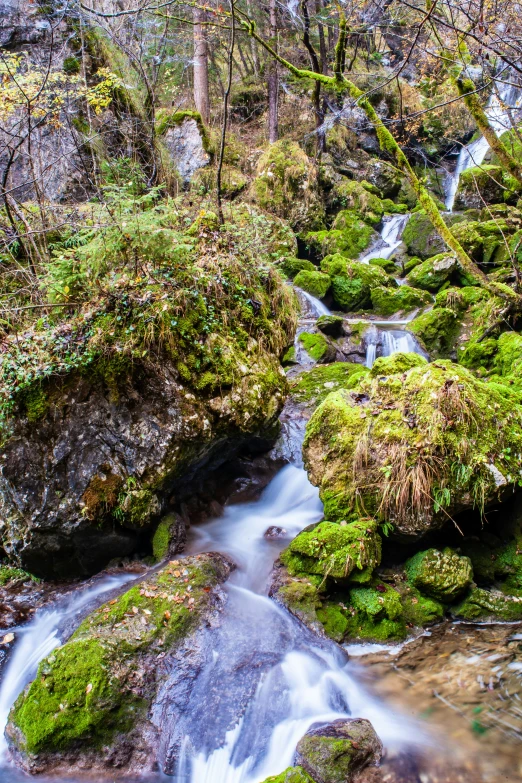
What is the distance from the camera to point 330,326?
33.6 ft

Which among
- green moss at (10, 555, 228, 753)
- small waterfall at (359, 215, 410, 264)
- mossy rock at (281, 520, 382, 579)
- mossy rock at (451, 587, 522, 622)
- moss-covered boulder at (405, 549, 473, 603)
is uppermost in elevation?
small waterfall at (359, 215, 410, 264)

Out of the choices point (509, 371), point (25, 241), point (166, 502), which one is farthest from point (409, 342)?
point (25, 241)

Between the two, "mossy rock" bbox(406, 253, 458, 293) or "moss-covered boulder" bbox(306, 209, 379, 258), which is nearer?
"mossy rock" bbox(406, 253, 458, 293)

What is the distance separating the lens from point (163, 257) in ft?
17.2

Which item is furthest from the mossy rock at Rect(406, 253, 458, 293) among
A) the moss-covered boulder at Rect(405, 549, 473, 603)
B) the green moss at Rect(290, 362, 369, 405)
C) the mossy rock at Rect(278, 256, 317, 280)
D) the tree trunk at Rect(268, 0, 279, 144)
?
the moss-covered boulder at Rect(405, 549, 473, 603)

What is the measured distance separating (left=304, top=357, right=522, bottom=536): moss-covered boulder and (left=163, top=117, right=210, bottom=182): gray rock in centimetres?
1196

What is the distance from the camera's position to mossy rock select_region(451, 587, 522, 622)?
174 inches

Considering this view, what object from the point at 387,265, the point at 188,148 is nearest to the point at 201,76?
the point at 188,148

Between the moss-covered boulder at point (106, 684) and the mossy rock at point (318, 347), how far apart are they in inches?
236

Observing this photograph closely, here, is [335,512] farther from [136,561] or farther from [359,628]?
[136,561]

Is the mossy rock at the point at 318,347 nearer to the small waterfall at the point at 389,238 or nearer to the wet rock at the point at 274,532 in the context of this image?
the wet rock at the point at 274,532

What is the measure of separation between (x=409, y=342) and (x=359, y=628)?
688 cm

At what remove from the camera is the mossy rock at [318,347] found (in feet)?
30.6

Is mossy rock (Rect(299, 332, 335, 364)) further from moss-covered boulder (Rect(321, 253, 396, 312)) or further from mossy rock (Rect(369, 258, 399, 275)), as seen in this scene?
mossy rock (Rect(369, 258, 399, 275))
